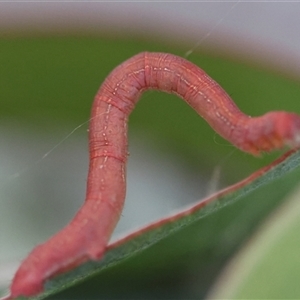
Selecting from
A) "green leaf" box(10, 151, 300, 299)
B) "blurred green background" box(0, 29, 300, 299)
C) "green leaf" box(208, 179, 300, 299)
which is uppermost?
"blurred green background" box(0, 29, 300, 299)

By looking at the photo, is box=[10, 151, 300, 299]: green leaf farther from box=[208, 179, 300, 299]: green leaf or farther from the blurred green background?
the blurred green background

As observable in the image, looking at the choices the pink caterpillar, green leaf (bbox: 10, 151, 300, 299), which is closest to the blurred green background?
the pink caterpillar

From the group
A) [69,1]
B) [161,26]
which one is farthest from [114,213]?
[69,1]

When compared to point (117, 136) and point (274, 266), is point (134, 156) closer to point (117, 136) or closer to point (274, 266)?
point (117, 136)

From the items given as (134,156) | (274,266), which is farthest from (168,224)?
(134,156)

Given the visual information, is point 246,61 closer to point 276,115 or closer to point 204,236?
point 204,236

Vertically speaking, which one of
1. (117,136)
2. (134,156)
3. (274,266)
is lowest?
(274,266)
